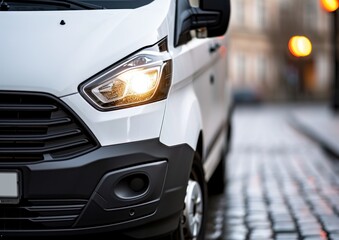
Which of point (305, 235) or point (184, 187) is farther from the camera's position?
point (305, 235)

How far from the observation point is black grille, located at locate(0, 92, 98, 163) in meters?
3.41

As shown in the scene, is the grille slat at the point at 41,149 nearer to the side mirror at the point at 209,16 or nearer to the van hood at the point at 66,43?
the van hood at the point at 66,43

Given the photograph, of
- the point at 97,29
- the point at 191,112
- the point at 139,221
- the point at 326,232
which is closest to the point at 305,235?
the point at 326,232

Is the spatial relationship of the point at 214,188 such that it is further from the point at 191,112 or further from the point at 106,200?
the point at 106,200

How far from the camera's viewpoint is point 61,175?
338 cm

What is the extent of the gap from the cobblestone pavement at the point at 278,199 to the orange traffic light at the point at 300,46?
20.8 ft

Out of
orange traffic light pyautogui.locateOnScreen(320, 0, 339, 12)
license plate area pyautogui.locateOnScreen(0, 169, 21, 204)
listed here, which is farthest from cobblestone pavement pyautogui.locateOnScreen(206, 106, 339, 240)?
orange traffic light pyautogui.locateOnScreen(320, 0, 339, 12)

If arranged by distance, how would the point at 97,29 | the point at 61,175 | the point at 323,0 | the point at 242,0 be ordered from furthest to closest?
the point at 242,0 < the point at 323,0 < the point at 97,29 < the point at 61,175

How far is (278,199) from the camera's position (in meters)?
7.05

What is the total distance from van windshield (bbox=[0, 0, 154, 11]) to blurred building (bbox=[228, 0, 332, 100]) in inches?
1863

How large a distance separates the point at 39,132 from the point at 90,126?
0.80 feet

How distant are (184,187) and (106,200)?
0.53 m

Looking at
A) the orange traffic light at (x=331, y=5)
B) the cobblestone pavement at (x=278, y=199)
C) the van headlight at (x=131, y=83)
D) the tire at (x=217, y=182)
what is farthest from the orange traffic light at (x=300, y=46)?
the van headlight at (x=131, y=83)

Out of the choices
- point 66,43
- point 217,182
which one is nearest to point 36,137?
point 66,43
